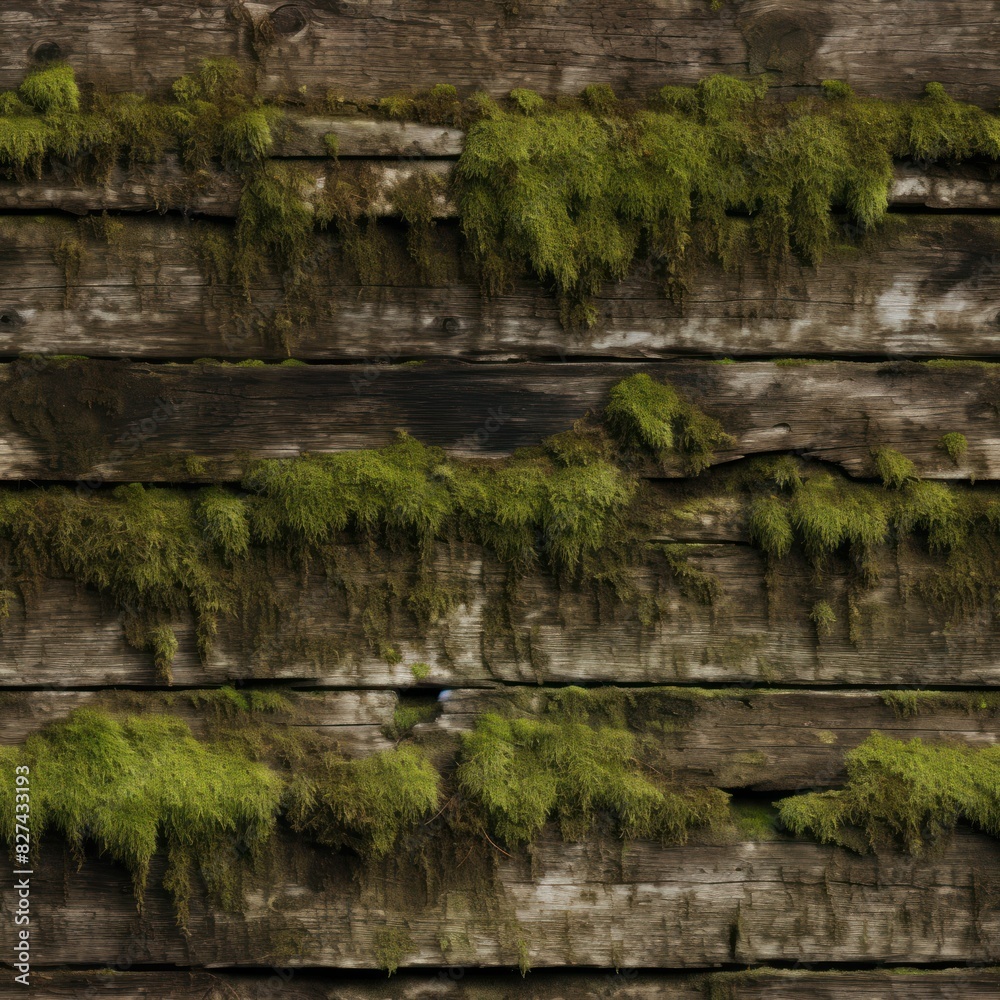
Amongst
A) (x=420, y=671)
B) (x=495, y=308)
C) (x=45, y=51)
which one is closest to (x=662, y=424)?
(x=495, y=308)

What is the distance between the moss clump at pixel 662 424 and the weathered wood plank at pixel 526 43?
1.23 meters

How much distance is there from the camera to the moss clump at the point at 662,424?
11.1 feet

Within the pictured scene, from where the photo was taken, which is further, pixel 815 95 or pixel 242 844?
pixel 815 95

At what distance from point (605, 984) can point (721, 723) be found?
1133 mm

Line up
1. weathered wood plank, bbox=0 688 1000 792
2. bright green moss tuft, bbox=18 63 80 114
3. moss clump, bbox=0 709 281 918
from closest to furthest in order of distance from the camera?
moss clump, bbox=0 709 281 918, bright green moss tuft, bbox=18 63 80 114, weathered wood plank, bbox=0 688 1000 792

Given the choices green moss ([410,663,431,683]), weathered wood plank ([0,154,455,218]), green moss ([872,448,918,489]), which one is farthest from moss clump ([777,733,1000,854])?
weathered wood plank ([0,154,455,218])

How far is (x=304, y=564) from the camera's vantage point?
3379mm

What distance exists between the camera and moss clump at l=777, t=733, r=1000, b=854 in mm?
3338

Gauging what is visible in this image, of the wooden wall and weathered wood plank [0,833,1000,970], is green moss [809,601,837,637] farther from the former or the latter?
weathered wood plank [0,833,1000,970]

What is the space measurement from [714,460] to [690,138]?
129 centimetres

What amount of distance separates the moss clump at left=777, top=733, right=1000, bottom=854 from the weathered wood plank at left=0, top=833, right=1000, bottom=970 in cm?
9

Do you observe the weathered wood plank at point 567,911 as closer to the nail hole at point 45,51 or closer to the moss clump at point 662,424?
the moss clump at point 662,424

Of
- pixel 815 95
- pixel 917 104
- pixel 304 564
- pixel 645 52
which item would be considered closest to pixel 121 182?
pixel 304 564

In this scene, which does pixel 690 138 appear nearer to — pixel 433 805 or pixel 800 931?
pixel 433 805
